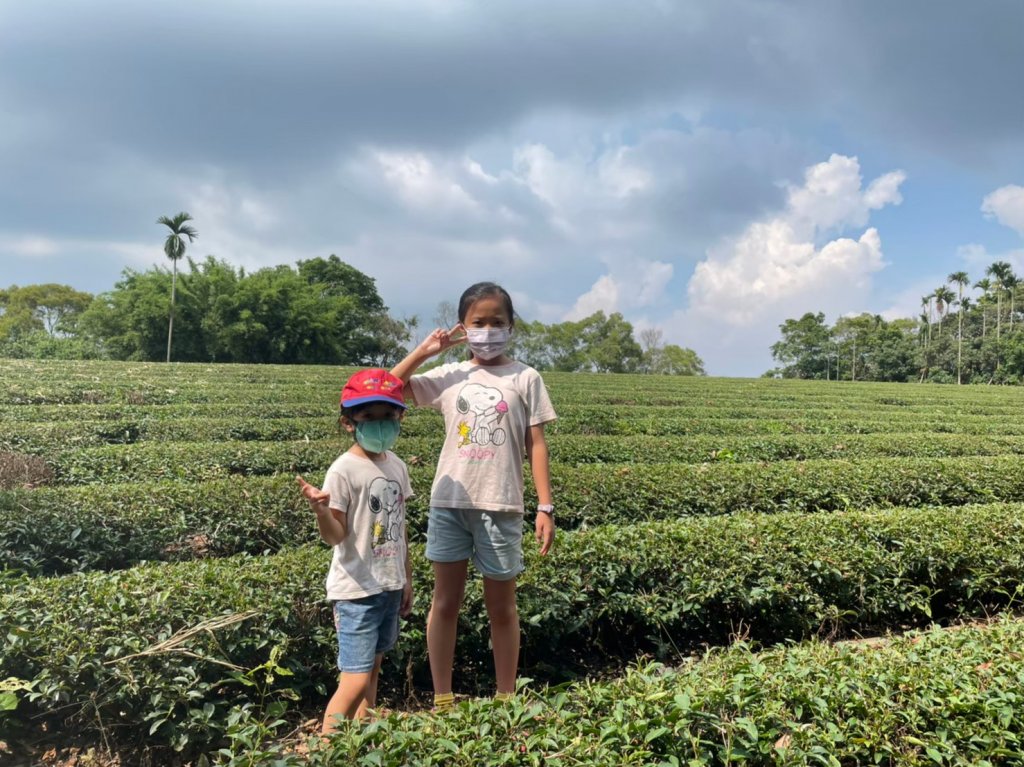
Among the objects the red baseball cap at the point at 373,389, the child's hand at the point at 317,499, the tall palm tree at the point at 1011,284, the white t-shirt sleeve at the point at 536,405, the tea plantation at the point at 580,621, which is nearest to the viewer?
the tea plantation at the point at 580,621

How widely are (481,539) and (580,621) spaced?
4.08 feet

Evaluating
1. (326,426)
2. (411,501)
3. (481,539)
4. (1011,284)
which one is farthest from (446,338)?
(1011,284)

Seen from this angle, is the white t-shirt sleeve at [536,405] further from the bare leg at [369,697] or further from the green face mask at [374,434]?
the bare leg at [369,697]

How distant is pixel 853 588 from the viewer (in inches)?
155

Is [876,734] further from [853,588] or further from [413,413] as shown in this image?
[413,413]

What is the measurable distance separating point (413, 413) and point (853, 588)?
34.2ft

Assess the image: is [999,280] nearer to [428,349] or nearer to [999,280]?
[999,280]

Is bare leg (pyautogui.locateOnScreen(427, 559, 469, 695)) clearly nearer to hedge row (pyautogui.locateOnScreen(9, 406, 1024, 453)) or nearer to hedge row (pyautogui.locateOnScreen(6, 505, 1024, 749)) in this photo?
hedge row (pyautogui.locateOnScreen(6, 505, 1024, 749))

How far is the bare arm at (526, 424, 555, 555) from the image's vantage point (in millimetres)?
2486

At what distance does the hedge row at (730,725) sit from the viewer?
5.74 ft

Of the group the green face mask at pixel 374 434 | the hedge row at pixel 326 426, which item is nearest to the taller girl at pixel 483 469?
the green face mask at pixel 374 434

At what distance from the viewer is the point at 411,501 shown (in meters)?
5.60

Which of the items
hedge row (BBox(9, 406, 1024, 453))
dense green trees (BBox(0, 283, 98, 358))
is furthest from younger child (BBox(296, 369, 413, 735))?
dense green trees (BBox(0, 283, 98, 358))

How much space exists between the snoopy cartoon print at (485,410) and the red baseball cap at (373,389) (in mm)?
264
